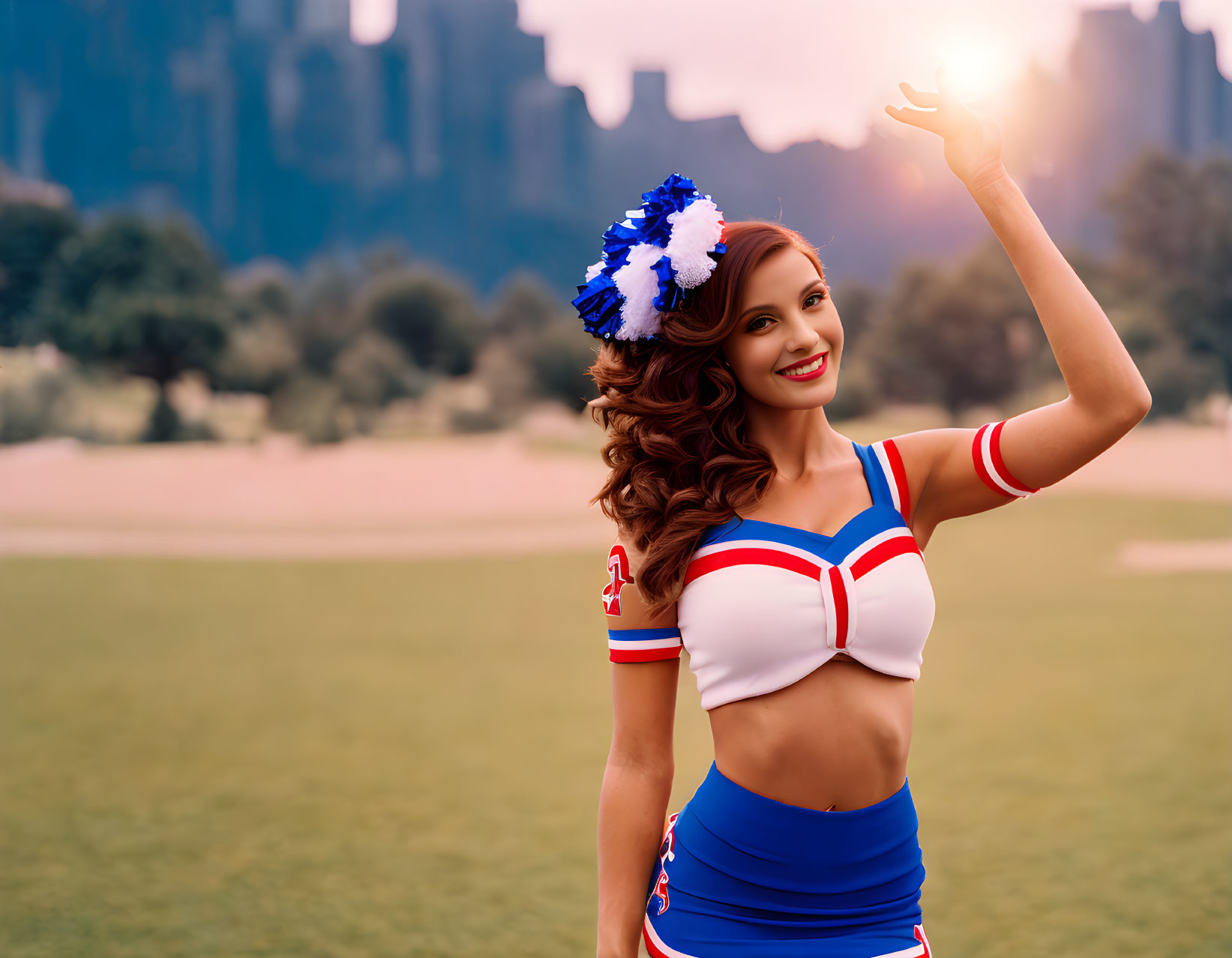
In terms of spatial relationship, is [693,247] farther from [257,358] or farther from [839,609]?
[257,358]

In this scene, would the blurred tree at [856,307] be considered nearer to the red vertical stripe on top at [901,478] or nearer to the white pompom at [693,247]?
the red vertical stripe on top at [901,478]

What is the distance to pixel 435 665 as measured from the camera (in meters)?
10.5

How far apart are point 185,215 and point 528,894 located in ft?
114

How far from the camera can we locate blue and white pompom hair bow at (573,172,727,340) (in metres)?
1.91

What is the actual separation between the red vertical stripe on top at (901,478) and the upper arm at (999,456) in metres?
0.01

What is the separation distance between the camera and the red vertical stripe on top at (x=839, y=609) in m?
1.81

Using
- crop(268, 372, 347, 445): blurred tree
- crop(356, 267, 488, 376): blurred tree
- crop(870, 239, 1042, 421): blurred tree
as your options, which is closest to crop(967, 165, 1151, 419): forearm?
crop(870, 239, 1042, 421): blurred tree

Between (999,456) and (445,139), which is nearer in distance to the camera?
(999,456)

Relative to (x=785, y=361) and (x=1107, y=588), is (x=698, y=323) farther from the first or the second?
(x=1107, y=588)

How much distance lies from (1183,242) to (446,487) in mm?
22085

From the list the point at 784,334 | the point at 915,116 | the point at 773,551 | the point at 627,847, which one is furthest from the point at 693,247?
the point at 627,847

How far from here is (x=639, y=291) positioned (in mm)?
1936

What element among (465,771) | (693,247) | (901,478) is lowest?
(465,771)

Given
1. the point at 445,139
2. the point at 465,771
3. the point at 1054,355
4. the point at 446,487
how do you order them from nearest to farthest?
1. the point at 1054,355
2. the point at 465,771
3. the point at 446,487
4. the point at 445,139
